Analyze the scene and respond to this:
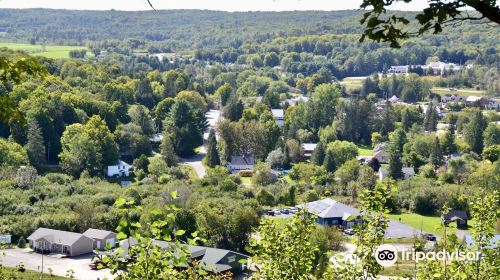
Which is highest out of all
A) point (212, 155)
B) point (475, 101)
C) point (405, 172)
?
point (475, 101)

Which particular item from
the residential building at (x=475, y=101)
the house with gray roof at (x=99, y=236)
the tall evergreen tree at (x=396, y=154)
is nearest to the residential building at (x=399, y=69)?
the residential building at (x=475, y=101)

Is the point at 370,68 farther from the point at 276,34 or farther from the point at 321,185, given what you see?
the point at 321,185

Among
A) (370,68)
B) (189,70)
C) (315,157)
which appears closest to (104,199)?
(315,157)

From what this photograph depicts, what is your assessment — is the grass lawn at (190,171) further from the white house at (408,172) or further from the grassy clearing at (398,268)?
the grassy clearing at (398,268)

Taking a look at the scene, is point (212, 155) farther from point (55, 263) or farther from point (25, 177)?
point (55, 263)

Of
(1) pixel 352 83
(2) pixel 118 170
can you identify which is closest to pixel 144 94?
(2) pixel 118 170

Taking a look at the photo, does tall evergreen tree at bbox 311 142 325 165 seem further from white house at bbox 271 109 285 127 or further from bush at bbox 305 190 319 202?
white house at bbox 271 109 285 127
